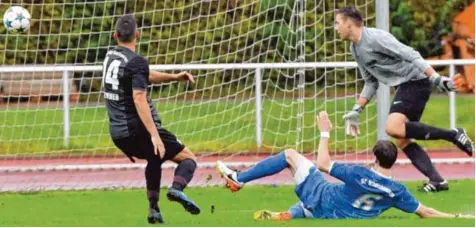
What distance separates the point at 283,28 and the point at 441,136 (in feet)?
13.8

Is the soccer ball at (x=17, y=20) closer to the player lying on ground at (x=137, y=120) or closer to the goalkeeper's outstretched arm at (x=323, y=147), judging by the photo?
the player lying on ground at (x=137, y=120)

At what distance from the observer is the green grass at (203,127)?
17203 mm

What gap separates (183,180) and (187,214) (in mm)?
889

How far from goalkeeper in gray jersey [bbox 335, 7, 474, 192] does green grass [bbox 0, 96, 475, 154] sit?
434 cm

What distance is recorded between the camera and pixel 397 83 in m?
13.1

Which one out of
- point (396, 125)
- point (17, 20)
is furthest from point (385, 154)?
point (17, 20)

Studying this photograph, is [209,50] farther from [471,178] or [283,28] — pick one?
[471,178]

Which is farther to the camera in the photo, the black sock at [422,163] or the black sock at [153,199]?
the black sock at [422,163]

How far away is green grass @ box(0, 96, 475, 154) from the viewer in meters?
17.2

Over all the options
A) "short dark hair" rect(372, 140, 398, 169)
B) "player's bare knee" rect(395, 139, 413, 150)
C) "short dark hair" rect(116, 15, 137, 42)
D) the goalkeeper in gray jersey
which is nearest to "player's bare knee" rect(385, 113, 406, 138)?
the goalkeeper in gray jersey

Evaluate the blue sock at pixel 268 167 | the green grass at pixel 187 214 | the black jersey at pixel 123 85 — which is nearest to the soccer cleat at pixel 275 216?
the green grass at pixel 187 214

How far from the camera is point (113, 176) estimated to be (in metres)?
16.4

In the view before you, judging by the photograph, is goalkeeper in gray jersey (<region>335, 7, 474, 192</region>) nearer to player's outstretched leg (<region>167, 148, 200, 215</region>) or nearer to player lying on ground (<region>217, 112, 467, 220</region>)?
player lying on ground (<region>217, 112, 467, 220</region>)

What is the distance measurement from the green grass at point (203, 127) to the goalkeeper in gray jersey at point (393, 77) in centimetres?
434
